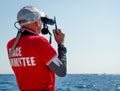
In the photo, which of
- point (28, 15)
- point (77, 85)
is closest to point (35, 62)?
point (28, 15)

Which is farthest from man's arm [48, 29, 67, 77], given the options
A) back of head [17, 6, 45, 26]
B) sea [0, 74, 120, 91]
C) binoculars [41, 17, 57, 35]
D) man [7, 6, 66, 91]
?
sea [0, 74, 120, 91]

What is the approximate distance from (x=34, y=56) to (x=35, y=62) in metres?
0.08

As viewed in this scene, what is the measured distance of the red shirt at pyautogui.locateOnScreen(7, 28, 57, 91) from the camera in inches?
189

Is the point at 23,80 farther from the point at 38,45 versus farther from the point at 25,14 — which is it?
the point at 25,14

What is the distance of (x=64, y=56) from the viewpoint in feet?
16.1

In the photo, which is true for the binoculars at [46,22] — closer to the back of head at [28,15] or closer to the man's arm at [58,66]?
the back of head at [28,15]

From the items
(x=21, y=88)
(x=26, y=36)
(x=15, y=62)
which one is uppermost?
(x=26, y=36)

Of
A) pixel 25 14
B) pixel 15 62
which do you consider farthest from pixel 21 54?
pixel 25 14

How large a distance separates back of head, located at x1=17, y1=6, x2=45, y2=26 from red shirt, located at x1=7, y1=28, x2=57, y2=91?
22cm

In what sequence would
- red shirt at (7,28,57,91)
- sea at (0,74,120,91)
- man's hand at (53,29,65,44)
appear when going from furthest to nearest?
sea at (0,74,120,91)
man's hand at (53,29,65,44)
red shirt at (7,28,57,91)

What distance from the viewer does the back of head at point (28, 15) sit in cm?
500

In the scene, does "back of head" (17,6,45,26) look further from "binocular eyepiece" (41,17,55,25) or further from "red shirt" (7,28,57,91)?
"red shirt" (7,28,57,91)

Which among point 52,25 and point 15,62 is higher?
point 52,25

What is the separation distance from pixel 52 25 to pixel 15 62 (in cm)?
68
